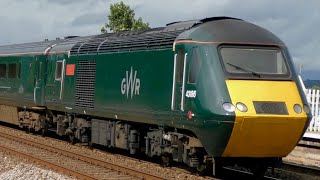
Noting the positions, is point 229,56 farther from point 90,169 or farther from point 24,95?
point 24,95

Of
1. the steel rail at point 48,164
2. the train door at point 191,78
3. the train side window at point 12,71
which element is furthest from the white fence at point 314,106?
the train side window at point 12,71

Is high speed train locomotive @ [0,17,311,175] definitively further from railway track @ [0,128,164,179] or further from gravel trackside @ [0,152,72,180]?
gravel trackside @ [0,152,72,180]

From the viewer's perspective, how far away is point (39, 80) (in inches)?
757

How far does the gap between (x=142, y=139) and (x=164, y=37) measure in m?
2.86

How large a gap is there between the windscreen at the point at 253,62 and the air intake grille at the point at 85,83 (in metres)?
5.46

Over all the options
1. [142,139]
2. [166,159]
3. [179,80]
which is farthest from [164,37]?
[142,139]

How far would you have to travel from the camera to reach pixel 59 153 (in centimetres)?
1555

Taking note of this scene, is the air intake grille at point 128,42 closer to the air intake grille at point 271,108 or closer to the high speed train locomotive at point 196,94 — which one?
the high speed train locomotive at point 196,94

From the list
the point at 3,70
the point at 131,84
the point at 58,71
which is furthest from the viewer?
the point at 3,70

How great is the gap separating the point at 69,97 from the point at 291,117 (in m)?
8.04

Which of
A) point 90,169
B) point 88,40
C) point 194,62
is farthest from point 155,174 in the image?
point 88,40

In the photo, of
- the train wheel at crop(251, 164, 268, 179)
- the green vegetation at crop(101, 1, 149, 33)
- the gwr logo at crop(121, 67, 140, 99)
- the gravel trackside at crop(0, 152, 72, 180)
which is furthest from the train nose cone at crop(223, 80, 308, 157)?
the green vegetation at crop(101, 1, 149, 33)

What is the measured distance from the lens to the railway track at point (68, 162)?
12.0 meters

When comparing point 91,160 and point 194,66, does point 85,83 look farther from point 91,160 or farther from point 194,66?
point 194,66
